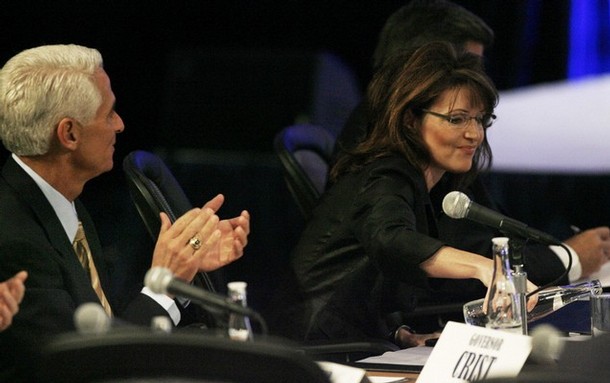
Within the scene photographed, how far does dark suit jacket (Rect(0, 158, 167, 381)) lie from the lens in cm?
247

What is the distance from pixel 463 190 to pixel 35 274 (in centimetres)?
145

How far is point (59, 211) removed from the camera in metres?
2.73

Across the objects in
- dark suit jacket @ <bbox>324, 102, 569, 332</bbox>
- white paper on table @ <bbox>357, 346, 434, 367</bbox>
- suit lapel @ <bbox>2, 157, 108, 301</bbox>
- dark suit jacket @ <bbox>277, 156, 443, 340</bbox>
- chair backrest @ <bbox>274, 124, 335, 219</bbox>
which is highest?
chair backrest @ <bbox>274, 124, 335, 219</bbox>

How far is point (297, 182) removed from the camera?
3.83 m

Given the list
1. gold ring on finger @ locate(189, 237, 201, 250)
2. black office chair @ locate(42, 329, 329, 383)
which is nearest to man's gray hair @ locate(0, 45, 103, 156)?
gold ring on finger @ locate(189, 237, 201, 250)

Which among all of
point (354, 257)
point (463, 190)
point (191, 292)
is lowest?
point (191, 292)

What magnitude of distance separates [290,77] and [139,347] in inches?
216

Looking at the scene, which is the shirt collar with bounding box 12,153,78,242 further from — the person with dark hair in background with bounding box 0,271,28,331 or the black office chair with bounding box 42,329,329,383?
the black office chair with bounding box 42,329,329,383

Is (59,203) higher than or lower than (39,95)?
lower

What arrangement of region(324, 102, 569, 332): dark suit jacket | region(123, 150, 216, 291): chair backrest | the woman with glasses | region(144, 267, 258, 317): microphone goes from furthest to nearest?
region(324, 102, 569, 332): dark suit jacket < the woman with glasses < region(123, 150, 216, 291): chair backrest < region(144, 267, 258, 317): microphone

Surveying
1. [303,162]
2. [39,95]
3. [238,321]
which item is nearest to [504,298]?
[238,321]

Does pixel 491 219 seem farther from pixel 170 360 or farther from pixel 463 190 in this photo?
pixel 463 190

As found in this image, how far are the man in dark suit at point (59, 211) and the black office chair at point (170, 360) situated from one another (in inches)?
34.3

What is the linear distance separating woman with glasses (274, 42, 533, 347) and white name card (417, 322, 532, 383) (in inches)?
29.7
